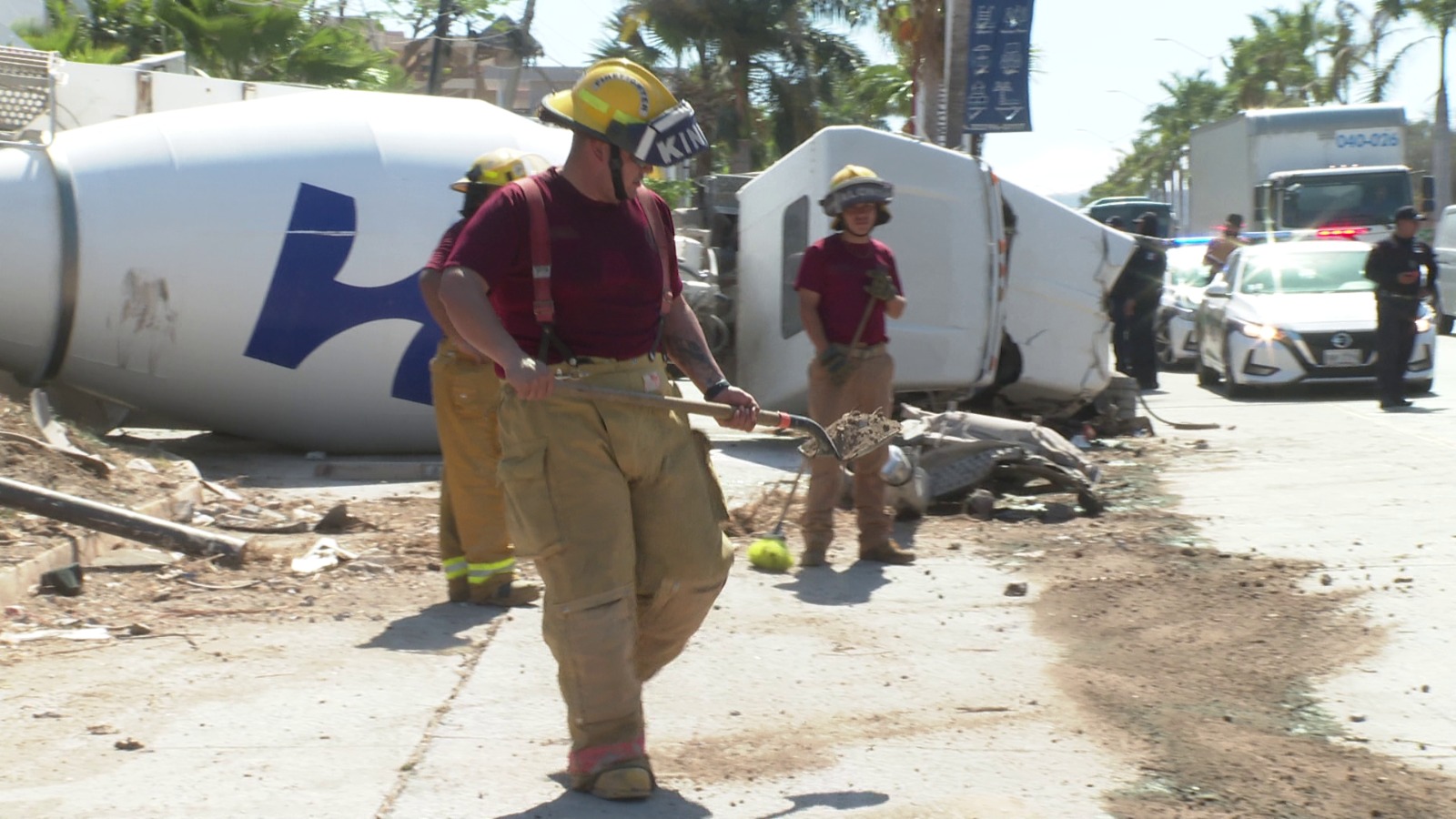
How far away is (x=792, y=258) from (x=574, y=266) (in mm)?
8092

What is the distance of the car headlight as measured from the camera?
54.2ft

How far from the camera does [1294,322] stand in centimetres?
1667

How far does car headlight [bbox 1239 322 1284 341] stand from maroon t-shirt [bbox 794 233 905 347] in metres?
9.61

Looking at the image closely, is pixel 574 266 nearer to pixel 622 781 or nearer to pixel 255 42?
pixel 622 781

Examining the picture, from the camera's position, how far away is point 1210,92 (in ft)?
302

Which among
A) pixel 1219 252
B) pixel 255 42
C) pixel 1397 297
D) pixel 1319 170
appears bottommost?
pixel 1397 297

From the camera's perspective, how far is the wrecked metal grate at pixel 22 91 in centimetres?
1055

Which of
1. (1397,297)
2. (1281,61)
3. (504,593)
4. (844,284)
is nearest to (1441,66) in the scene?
(1281,61)

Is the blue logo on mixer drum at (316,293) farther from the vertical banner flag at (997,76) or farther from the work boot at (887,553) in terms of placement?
the vertical banner flag at (997,76)

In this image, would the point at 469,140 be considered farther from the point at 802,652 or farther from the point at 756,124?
the point at 756,124

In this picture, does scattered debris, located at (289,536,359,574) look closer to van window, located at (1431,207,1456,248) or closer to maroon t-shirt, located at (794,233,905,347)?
maroon t-shirt, located at (794,233,905,347)

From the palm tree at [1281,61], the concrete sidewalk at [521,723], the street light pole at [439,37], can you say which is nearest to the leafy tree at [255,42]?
the street light pole at [439,37]

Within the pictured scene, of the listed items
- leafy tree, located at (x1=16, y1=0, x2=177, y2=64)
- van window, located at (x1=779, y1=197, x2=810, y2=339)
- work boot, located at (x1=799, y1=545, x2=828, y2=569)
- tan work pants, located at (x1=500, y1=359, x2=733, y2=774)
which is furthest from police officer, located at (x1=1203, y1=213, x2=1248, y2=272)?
tan work pants, located at (x1=500, y1=359, x2=733, y2=774)

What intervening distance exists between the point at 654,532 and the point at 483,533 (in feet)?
8.04
